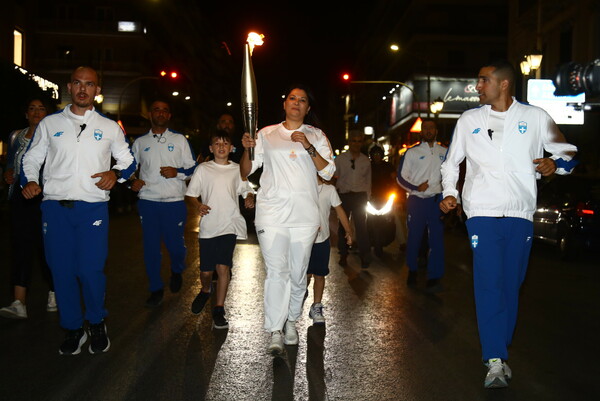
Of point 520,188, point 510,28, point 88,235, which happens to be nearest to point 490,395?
point 520,188

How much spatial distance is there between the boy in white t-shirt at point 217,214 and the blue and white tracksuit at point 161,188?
73 cm

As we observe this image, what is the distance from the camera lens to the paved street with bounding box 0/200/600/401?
4.72 m

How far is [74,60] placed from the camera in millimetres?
57969

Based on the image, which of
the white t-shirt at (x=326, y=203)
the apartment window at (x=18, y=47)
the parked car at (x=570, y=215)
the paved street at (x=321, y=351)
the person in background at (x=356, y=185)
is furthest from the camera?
the apartment window at (x=18, y=47)

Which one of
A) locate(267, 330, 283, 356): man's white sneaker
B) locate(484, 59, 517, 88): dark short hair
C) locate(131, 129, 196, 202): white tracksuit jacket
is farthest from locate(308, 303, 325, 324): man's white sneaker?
locate(484, 59, 517, 88): dark short hair

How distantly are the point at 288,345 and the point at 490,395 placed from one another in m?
1.84

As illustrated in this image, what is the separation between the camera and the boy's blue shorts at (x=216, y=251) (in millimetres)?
6984

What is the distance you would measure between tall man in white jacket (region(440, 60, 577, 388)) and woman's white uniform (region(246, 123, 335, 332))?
116 centimetres

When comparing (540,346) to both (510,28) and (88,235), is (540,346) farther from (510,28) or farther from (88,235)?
(510,28)

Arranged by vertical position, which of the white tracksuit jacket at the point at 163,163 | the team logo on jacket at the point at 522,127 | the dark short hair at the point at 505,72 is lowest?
the white tracksuit jacket at the point at 163,163

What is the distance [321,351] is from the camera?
575cm

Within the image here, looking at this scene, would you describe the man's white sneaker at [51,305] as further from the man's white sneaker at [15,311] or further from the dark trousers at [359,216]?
the dark trousers at [359,216]

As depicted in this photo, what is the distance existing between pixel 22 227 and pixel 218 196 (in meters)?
1.92

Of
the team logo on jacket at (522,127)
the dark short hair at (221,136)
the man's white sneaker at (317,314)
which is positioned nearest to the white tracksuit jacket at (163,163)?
the dark short hair at (221,136)
